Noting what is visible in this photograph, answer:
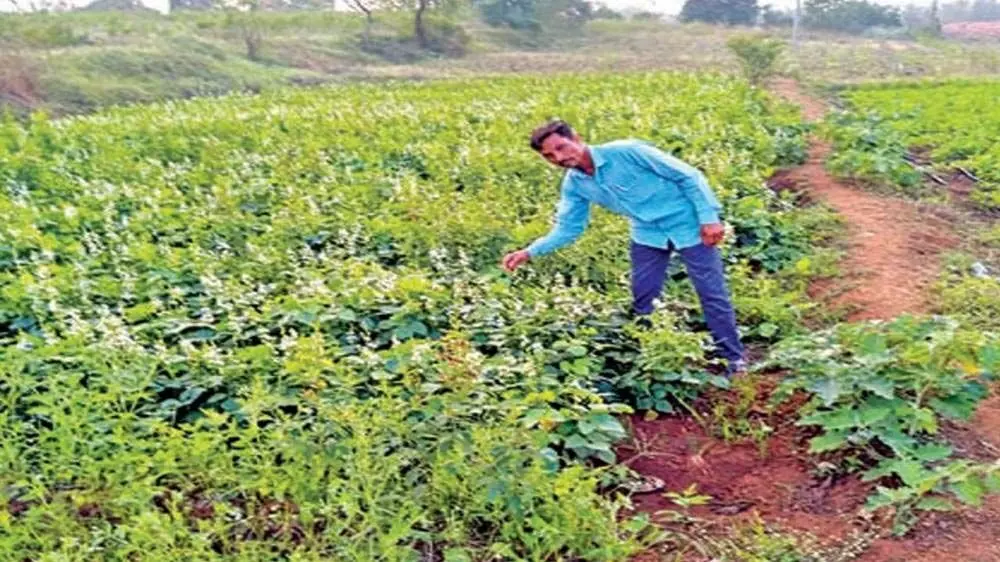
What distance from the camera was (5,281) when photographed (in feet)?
19.2

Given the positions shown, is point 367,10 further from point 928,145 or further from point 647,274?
point 647,274

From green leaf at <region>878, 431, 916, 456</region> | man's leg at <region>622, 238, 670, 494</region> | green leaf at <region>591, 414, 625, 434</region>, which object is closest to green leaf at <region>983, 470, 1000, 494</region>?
green leaf at <region>878, 431, 916, 456</region>

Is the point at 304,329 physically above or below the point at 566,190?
below

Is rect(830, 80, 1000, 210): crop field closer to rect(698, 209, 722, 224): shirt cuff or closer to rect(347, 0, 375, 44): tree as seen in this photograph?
rect(698, 209, 722, 224): shirt cuff

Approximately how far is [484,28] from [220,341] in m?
46.8

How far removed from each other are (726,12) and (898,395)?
59.8 meters

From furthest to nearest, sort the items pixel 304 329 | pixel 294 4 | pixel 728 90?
pixel 294 4 → pixel 728 90 → pixel 304 329

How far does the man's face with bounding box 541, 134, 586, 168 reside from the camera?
4.63m

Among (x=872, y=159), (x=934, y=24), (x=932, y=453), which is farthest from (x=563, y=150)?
(x=934, y=24)

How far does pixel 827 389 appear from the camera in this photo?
3998 mm

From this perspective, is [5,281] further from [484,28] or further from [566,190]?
[484,28]

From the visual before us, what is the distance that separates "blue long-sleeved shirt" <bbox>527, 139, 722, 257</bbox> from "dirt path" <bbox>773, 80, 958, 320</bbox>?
1.58 metres

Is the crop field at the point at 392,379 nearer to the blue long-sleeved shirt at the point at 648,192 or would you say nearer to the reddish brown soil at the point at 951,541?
the reddish brown soil at the point at 951,541

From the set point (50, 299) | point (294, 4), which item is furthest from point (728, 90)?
point (294, 4)
